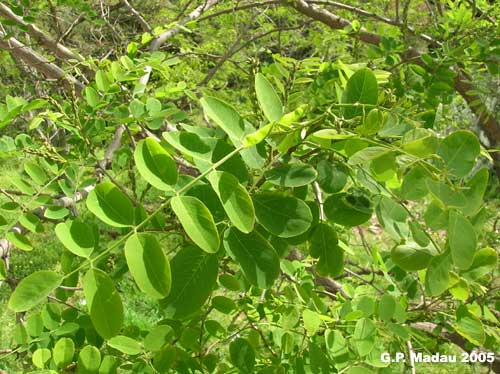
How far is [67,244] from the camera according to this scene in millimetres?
695

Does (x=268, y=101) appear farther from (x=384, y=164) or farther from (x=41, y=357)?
(x=41, y=357)

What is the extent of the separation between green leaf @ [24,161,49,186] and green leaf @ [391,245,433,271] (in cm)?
86

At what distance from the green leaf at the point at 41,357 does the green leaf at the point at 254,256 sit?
18.9 inches

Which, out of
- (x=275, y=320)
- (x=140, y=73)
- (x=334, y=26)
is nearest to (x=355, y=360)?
(x=275, y=320)

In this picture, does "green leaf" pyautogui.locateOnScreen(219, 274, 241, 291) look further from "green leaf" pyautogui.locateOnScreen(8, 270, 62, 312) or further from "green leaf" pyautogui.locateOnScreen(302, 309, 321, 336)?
"green leaf" pyautogui.locateOnScreen(8, 270, 62, 312)

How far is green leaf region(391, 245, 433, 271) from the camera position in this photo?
2.49ft

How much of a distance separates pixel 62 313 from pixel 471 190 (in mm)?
885

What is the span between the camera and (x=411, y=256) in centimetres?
77

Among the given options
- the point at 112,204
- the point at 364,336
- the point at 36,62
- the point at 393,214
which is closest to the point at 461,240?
the point at 393,214

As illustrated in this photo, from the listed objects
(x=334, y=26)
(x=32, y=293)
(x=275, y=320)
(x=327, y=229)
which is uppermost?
(x=32, y=293)

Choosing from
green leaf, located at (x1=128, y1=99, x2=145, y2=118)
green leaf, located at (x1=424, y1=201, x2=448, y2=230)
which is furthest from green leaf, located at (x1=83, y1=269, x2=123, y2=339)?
green leaf, located at (x1=128, y1=99, x2=145, y2=118)

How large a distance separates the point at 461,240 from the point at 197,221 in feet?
→ 1.19

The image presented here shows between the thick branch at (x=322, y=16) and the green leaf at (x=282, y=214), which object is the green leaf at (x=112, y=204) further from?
the thick branch at (x=322, y=16)

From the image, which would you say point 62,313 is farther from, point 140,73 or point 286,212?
point 140,73
